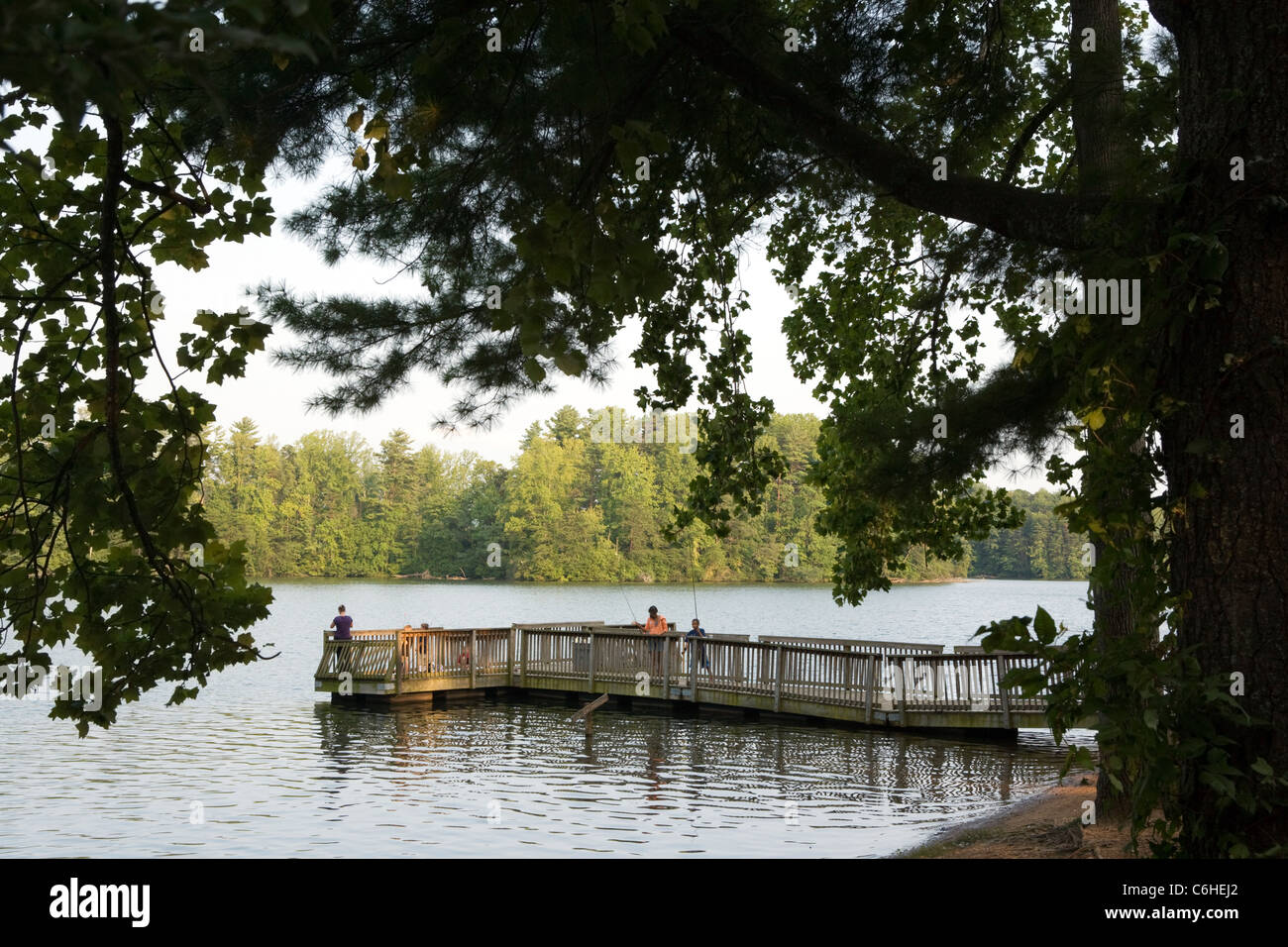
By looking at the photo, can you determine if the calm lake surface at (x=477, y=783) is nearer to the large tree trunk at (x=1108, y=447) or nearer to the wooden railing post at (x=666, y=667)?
the wooden railing post at (x=666, y=667)

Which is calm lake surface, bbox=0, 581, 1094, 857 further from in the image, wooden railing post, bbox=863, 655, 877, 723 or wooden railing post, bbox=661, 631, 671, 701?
wooden railing post, bbox=661, 631, 671, 701

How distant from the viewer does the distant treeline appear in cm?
10256

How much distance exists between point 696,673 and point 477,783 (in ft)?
25.7

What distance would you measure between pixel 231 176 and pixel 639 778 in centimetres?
1451

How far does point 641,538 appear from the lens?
104 m

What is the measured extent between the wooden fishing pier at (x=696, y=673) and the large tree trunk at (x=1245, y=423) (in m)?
15.7

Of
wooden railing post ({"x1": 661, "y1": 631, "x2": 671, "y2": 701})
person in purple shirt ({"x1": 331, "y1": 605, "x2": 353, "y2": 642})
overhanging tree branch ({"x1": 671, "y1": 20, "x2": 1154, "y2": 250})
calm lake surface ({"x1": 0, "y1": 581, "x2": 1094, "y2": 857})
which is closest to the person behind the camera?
overhanging tree branch ({"x1": 671, "y1": 20, "x2": 1154, "y2": 250})

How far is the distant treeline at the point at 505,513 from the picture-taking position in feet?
336

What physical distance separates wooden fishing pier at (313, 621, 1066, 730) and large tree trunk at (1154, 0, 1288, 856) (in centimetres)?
1571

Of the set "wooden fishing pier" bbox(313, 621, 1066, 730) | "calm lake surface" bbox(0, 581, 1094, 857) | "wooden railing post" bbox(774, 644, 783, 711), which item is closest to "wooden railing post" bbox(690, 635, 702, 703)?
"wooden fishing pier" bbox(313, 621, 1066, 730)

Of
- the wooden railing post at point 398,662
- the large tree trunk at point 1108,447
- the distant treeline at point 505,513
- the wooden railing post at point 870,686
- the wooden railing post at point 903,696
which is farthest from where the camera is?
the distant treeline at point 505,513

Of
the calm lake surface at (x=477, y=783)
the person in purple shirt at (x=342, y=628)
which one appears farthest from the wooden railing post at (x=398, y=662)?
the person in purple shirt at (x=342, y=628)

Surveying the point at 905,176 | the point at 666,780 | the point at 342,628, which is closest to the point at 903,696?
the point at 666,780

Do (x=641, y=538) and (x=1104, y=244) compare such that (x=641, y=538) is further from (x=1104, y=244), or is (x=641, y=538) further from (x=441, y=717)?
(x=1104, y=244)
